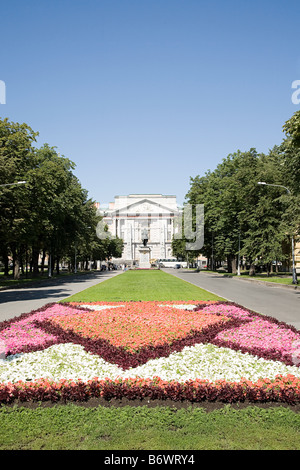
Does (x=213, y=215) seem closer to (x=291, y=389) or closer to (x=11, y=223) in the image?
(x=11, y=223)

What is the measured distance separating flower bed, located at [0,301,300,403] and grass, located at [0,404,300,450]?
402mm

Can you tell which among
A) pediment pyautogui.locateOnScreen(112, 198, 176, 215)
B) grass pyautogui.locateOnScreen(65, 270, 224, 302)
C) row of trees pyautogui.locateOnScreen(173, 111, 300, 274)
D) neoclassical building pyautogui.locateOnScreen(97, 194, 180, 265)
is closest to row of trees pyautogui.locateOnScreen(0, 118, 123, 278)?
grass pyautogui.locateOnScreen(65, 270, 224, 302)

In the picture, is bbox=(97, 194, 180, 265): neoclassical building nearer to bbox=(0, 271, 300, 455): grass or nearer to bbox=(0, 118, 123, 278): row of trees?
bbox=(0, 118, 123, 278): row of trees

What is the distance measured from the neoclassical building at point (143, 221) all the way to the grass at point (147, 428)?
141m

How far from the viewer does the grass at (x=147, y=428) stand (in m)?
4.45

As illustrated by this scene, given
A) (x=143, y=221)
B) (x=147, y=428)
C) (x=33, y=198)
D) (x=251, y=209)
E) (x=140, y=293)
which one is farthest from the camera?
(x=143, y=221)

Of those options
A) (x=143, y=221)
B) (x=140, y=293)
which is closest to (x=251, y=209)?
(x=140, y=293)

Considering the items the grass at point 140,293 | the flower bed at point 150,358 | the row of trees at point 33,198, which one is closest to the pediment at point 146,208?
the row of trees at point 33,198

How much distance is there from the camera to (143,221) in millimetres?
149125

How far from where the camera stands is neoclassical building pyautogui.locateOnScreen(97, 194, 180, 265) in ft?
484

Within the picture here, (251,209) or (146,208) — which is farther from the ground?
(146,208)

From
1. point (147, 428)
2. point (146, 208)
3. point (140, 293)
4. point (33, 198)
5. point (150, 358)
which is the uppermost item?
point (146, 208)

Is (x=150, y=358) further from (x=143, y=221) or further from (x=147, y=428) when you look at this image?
(x=143, y=221)
